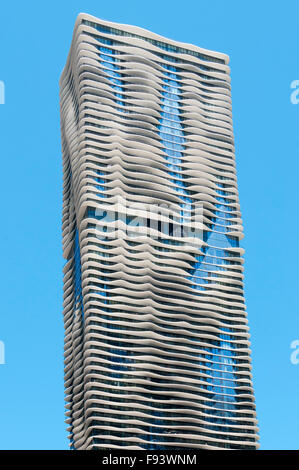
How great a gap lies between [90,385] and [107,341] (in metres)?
10.6

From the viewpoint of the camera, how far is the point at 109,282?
19962 cm

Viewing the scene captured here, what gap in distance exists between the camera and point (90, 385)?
619ft

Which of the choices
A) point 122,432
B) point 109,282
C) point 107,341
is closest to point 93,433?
A: point 122,432
